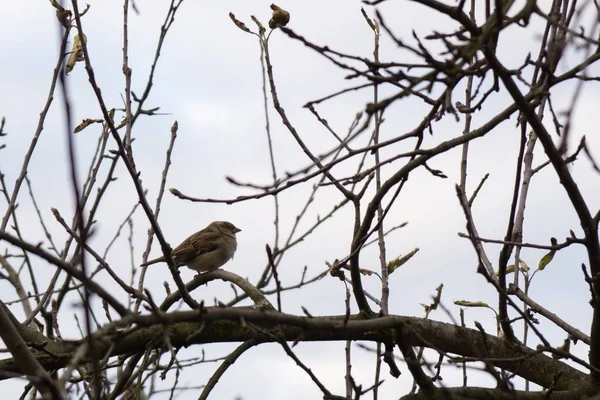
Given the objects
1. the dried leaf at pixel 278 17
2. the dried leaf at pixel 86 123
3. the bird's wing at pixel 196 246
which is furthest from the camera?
the bird's wing at pixel 196 246

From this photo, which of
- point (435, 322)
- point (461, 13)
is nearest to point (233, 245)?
point (435, 322)

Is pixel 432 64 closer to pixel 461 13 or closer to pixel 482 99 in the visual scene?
pixel 461 13

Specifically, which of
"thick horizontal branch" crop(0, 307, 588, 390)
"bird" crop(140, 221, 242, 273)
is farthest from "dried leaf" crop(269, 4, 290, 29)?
"bird" crop(140, 221, 242, 273)

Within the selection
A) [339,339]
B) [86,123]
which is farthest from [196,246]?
[339,339]

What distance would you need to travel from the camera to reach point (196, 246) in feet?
28.1

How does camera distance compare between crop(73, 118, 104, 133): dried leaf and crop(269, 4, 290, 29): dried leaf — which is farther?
crop(73, 118, 104, 133): dried leaf

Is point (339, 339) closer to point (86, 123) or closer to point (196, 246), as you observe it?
point (86, 123)

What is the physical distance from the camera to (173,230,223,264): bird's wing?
8492mm

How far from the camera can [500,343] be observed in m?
4.06

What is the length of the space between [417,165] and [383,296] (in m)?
1.39

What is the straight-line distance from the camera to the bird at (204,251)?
851 centimetres

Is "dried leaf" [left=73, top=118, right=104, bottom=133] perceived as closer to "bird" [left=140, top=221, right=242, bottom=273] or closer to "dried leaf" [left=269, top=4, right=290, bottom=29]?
"dried leaf" [left=269, top=4, right=290, bottom=29]

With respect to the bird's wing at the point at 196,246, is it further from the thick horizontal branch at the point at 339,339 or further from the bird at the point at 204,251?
the thick horizontal branch at the point at 339,339

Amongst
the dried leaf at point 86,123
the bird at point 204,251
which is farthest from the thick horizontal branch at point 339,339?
the bird at point 204,251
